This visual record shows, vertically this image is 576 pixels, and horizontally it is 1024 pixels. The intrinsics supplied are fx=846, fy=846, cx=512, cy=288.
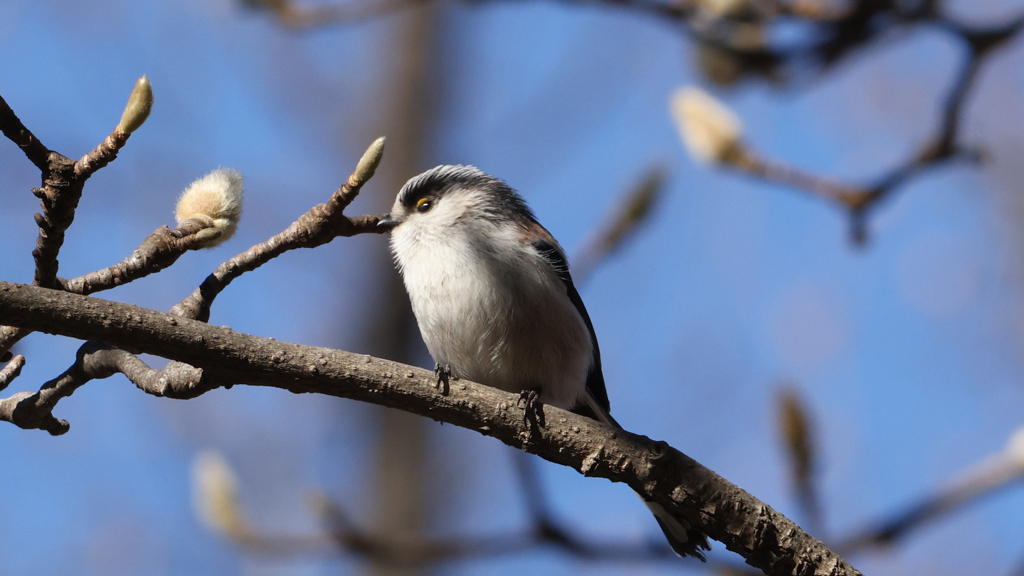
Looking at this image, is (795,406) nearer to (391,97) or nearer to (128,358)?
(128,358)

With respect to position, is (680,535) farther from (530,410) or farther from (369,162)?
(369,162)

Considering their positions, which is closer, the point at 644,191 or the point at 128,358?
the point at 128,358

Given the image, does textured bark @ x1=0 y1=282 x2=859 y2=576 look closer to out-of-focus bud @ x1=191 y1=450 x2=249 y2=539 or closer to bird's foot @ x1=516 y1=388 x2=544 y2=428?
bird's foot @ x1=516 y1=388 x2=544 y2=428

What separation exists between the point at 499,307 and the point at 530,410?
0.96m

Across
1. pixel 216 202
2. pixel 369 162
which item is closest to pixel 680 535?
pixel 369 162

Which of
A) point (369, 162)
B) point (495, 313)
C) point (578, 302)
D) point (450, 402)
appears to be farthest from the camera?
point (578, 302)

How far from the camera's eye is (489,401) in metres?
1.97

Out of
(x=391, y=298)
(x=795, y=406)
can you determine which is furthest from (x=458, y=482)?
(x=795, y=406)

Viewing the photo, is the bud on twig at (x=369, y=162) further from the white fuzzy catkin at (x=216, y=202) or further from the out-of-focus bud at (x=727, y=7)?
the out-of-focus bud at (x=727, y=7)

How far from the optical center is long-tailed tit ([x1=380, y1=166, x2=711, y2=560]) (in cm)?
285

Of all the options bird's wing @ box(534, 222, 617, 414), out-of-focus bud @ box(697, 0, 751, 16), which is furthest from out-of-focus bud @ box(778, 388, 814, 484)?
out-of-focus bud @ box(697, 0, 751, 16)

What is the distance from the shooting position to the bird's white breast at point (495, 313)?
2.86 m

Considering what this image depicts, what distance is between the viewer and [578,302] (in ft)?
11.0

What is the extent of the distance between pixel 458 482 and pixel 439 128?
3.23 m
